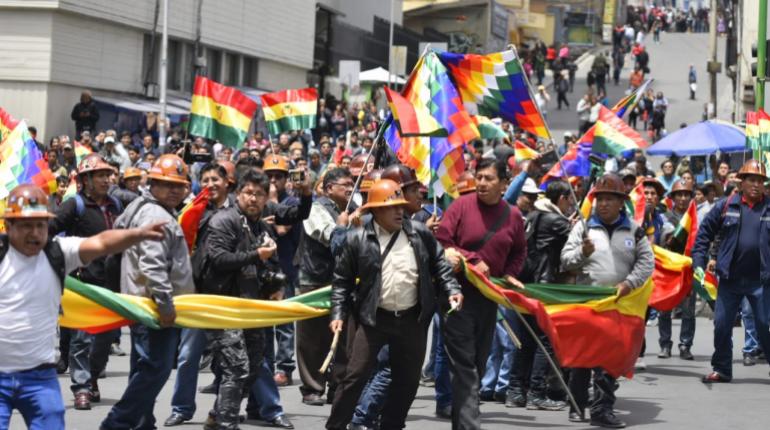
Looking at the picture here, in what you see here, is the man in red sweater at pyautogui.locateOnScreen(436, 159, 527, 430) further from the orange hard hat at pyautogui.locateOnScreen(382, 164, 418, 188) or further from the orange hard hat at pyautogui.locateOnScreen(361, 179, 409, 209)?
the orange hard hat at pyautogui.locateOnScreen(361, 179, 409, 209)

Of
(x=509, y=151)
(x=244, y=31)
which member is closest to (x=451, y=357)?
(x=509, y=151)

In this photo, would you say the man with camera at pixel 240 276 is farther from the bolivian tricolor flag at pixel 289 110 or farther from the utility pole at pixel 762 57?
the utility pole at pixel 762 57

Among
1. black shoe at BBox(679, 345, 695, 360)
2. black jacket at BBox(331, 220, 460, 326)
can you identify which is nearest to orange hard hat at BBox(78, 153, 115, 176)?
black jacket at BBox(331, 220, 460, 326)

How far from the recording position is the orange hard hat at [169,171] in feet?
31.3

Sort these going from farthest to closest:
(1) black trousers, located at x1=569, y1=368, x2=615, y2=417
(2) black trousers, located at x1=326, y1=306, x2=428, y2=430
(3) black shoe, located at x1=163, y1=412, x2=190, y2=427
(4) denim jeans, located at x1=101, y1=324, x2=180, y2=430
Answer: (1) black trousers, located at x1=569, y1=368, x2=615, y2=417 < (3) black shoe, located at x1=163, y1=412, x2=190, y2=427 < (2) black trousers, located at x1=326, y1=306, x2=428, y2=430 < (4) denim jeans, located at x1=101, y1=324, x2=180, y2=430

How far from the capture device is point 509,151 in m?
22.7

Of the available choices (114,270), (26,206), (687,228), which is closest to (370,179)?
(114,270)

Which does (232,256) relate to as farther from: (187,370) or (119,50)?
(119,50)

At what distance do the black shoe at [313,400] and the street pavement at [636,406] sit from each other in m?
0.06

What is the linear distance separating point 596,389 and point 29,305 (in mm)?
5051

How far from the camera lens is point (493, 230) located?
34.2ft

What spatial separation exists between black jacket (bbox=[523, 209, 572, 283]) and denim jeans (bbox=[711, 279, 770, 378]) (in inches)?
96.3

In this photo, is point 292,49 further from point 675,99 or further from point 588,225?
point 588,225

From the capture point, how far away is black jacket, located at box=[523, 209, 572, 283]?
11852 mm
